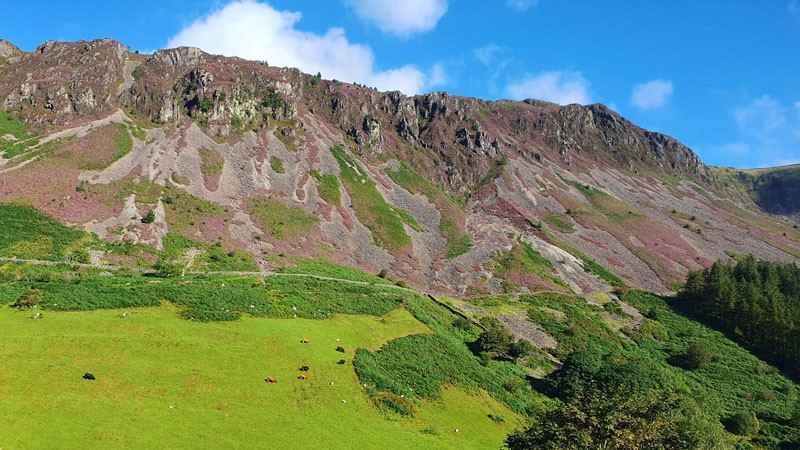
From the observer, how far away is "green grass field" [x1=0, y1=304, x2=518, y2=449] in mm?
25422

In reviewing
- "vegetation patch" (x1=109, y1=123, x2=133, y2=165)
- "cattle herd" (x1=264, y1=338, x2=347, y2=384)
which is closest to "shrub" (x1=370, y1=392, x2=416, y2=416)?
"cattle herd" (x1=264, y1=338, x2=347, y2=384)

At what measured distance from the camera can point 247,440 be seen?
1034 inches

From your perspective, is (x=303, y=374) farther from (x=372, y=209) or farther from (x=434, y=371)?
(x=372, y=209)

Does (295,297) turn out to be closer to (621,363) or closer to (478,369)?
(478,369)

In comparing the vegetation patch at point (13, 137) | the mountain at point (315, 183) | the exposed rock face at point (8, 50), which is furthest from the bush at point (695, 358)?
the exposed rock face at point (8, 50)

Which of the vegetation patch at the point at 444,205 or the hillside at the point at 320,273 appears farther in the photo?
the vegetation patch at the point at 444,205

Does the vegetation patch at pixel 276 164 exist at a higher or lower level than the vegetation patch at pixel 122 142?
higher

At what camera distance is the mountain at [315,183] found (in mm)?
79562

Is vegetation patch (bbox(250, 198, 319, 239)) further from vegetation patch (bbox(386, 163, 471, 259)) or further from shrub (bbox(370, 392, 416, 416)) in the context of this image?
shrub (bbox(370, 392, 416, 416))

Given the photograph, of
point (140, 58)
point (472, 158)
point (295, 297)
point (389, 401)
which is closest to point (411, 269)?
point (295, 297)

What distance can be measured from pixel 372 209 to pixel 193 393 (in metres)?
77.4

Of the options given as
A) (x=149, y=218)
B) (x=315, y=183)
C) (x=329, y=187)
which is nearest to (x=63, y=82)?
(x=149, y=218)

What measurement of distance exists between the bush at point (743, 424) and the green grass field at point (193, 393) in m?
→ 29.4

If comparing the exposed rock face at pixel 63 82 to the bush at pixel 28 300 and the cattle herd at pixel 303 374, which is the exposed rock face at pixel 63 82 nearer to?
the bush at pixel 28 300
